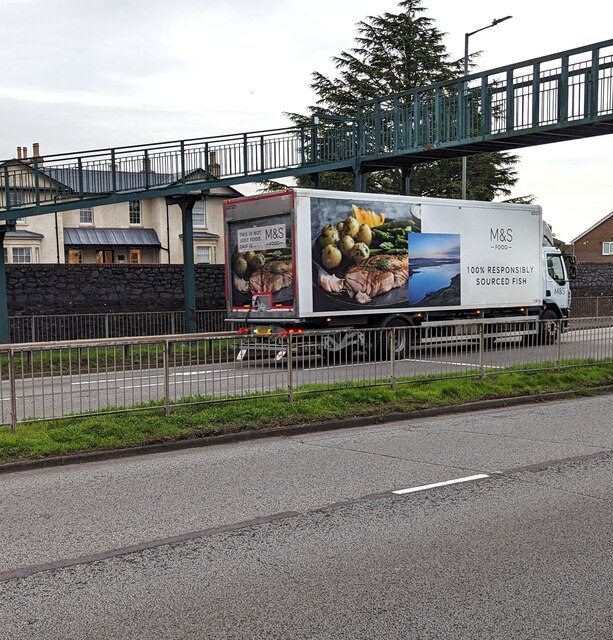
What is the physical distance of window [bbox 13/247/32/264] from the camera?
4653cm

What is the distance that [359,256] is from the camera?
18500mm

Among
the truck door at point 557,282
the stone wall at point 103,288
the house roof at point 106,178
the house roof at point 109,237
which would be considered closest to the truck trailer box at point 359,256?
the truck door at point 557,282

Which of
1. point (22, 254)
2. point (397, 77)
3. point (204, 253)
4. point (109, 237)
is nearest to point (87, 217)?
point (109, 237)

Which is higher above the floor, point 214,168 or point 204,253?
point 214,168

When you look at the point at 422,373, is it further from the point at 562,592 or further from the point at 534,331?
the point at 562,592

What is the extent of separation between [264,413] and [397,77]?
37.4 meters

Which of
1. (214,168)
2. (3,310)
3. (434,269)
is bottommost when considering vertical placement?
(3,310)

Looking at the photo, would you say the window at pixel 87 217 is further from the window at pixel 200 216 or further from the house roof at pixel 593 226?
the house roof at pixel 593 226

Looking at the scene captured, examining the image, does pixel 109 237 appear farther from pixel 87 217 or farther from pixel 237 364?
pixel 237 364

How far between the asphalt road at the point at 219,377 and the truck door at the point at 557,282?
9189 millimetres

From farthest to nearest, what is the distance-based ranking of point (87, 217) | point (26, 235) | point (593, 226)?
point (593, 226)
point (87, 217)
point (26, 235)

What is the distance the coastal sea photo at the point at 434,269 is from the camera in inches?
778

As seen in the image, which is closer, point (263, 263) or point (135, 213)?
point (263, 263)

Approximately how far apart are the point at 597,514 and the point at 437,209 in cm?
1442
